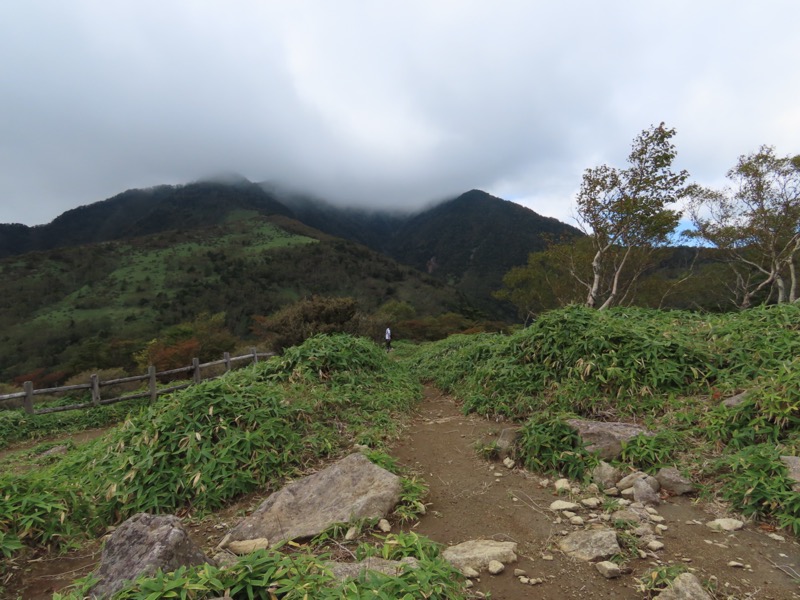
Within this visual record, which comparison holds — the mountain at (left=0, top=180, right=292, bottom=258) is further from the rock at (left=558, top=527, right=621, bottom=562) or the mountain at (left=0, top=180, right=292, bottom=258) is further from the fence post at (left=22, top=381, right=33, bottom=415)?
the rock at (left=558, top=527, right=621, bottom=562)

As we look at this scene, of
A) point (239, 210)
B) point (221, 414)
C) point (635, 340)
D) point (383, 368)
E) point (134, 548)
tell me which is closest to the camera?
point (134, 548)

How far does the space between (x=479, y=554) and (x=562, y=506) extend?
0.99m

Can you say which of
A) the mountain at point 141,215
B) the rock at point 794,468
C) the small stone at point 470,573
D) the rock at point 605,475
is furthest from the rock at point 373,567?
the mountain at point 141,215

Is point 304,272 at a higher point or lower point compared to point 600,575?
higher

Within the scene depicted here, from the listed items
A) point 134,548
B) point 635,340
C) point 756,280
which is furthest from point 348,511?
point 756,280

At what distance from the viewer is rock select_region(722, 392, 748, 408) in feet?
14.1

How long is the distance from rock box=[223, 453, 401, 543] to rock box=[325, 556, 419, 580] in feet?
2.86

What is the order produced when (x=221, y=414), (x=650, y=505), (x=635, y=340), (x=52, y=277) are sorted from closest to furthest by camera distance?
(x=650, y=505) < (x=221, y=414) < (x=635, y=340) < (x=52, y=277)

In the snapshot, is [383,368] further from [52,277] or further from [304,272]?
[52,277]

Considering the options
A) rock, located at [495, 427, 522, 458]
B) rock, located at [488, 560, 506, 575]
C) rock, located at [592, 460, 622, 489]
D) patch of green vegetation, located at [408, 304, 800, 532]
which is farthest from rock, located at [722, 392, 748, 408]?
rock, located at [488, 560, 506, 575]

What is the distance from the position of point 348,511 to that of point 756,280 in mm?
35258

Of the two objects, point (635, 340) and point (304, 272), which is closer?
point (635, 340)

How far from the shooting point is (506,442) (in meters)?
4.59

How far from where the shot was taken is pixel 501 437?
4723 mm
